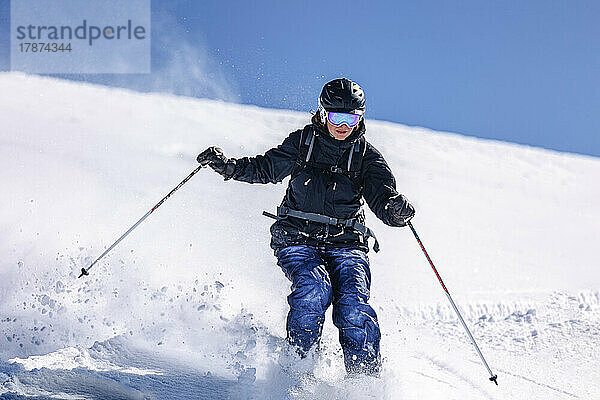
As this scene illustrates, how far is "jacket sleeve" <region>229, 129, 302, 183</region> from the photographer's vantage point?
4203mm

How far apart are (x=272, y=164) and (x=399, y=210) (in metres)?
0.95

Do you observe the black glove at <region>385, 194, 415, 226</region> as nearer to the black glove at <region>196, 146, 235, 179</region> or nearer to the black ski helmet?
the black ski helmet

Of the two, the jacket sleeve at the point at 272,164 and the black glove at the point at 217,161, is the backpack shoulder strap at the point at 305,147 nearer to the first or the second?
the jacket sleeve at the point at 272,164

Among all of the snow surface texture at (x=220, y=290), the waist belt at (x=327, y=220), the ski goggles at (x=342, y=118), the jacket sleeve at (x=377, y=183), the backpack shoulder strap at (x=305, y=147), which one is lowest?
the snow surface texture at (x=220, y=290)

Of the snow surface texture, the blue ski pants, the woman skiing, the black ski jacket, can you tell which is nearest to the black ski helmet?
the woman skiing

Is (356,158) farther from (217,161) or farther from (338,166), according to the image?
(217,161)

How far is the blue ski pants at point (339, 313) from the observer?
11.9ft

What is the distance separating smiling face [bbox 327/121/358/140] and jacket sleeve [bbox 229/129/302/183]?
27cm

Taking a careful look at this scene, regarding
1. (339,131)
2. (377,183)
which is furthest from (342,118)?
(377,183)

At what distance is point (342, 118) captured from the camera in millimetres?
3955

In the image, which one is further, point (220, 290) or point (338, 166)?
point (220, 290)

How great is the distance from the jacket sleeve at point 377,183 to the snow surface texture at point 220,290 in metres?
0.93

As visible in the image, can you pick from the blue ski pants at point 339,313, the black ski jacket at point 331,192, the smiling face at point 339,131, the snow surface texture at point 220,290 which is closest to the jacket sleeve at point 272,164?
the black ski jacket at point 331,192

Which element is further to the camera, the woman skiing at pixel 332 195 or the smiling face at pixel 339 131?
the smiling face at pixel 339 131
